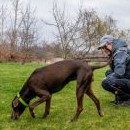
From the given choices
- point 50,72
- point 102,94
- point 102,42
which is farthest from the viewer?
point 102,94

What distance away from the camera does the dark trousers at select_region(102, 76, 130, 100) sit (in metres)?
9.44

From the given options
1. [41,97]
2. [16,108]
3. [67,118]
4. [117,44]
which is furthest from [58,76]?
[117,44]

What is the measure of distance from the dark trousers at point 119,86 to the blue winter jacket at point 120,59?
0.18 m

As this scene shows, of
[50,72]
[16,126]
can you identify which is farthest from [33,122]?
[50,72]

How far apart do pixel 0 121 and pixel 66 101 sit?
9.82 feet

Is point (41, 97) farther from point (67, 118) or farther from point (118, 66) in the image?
point (118, 66)

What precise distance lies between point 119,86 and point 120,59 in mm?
881

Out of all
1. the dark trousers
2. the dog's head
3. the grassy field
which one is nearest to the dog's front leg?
the grassy field

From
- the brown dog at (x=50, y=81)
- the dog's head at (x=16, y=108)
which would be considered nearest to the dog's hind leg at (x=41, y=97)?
the brown dog at (x=50, y=81)

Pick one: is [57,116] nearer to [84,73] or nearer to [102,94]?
[84,73]

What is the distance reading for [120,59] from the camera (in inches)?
352

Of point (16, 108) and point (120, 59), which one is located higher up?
point (120, 59)

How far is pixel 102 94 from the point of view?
41.4ft

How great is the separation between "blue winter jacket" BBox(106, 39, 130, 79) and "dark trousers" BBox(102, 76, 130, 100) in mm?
177
